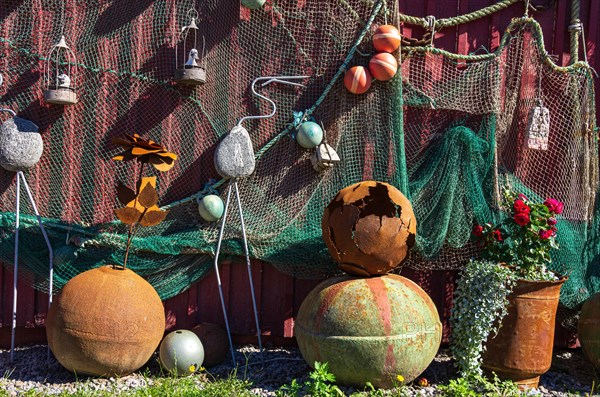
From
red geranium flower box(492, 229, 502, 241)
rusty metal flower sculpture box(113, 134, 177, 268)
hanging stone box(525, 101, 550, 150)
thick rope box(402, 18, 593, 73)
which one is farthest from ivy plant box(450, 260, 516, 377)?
rusty metal flower sculpture box(113, 134, 177, 268)

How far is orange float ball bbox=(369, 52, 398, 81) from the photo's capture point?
5387 mm

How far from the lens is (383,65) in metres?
5.38

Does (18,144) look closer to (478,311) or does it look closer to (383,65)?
(383,65)

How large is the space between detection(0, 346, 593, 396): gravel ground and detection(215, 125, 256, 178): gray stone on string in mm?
1610

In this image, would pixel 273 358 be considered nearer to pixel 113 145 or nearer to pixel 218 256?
pixel 218 256

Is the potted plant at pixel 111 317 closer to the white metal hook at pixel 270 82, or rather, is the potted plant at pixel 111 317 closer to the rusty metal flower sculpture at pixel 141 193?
the rusty metal flower sculpture at pixel 141 193

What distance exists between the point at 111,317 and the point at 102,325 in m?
0.09

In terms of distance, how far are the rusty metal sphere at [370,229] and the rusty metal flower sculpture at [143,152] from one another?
1.40 m

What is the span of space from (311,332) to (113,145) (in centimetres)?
248

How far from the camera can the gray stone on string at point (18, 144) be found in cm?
539

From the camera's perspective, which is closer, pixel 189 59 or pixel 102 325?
pixel 102 325

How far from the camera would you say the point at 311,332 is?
15.5 ft

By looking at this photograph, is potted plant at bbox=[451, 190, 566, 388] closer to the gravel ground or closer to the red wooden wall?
the gravel ground

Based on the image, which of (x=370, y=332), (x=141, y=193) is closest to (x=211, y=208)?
(x=141, y=193)
